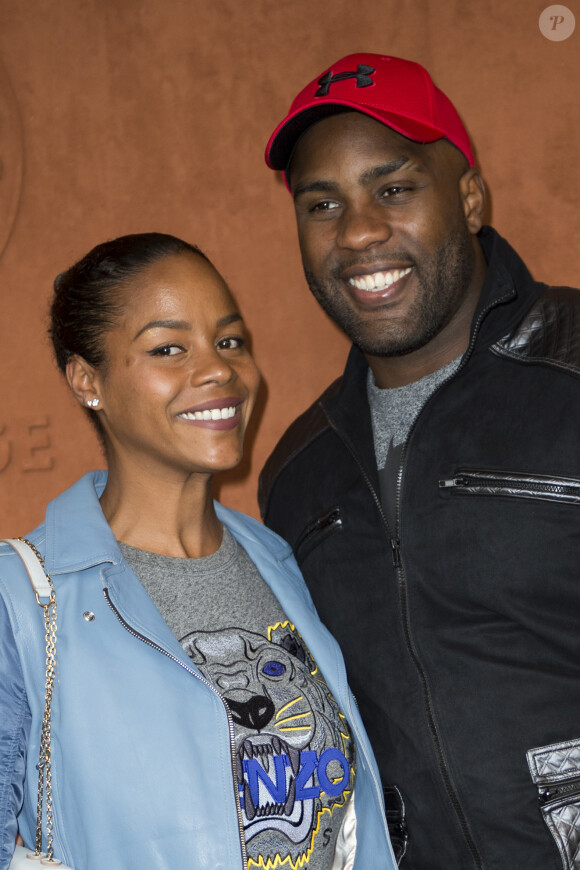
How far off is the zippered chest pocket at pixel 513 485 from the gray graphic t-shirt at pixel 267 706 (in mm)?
412

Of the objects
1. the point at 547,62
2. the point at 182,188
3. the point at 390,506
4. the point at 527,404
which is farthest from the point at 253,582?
the point at 547,62

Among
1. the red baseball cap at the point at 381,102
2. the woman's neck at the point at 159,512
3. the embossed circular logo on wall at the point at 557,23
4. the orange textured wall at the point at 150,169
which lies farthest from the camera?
the orange textured wall at the point at 150,169

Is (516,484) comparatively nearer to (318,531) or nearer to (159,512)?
(318,531)

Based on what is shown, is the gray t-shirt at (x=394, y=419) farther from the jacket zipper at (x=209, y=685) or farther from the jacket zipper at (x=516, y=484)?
the jacket zipper at (x=209, y=685)

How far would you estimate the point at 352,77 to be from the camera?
6.02 ft

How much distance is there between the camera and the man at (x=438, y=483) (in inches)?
60.6

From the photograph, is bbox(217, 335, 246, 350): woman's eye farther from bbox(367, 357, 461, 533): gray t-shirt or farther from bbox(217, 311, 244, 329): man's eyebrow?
bbox(367, 357, 461, 533): gray t-shirt

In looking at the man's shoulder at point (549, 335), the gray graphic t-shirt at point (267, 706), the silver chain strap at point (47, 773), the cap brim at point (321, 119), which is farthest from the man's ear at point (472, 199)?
the silver chain strap at point (47, 773)

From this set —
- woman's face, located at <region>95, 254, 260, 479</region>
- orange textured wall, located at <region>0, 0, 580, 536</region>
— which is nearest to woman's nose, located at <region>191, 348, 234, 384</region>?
woman's face, located at <region>95, 254, 260, 479</region>

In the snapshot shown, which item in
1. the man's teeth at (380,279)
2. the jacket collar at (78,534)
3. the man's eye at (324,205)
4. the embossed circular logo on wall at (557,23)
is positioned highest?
the embossed circular logo on wall at (557,23)

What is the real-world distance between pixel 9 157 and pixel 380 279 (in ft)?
4.66

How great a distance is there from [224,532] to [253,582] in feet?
0.48

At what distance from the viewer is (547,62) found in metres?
2.42

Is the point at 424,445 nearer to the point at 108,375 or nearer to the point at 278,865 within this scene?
the point at 108,375
